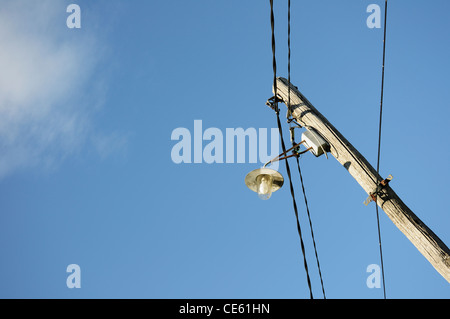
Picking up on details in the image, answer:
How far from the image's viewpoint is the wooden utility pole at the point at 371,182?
12.3 ft

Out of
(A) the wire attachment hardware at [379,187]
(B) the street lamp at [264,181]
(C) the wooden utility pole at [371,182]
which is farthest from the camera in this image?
(B) the street lamp at [264,181]

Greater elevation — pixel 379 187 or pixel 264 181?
pixel 264 181

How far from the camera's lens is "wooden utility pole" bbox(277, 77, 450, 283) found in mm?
3748

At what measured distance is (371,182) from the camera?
4402 mm

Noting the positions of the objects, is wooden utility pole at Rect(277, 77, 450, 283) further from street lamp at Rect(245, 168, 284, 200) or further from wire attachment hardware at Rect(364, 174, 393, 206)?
street lamp at Rect(245, 168, 284, 200)

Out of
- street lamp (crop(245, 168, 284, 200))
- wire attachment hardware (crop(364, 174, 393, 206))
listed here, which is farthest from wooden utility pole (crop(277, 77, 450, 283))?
street lamp (crop(245, 168, 284, 200))

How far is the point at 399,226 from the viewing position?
409 cm

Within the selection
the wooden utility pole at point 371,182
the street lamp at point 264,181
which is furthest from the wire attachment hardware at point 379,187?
the street lamp at point 264,181

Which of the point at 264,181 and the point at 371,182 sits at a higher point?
the point at 264,181

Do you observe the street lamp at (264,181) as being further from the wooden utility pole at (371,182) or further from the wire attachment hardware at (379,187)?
the wire attachment hardware at (379,187)

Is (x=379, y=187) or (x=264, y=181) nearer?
(x=379, y=187)

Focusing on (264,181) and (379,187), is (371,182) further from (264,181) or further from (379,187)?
(264,181)

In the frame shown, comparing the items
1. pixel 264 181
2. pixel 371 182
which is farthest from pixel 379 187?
pixel 264 181
